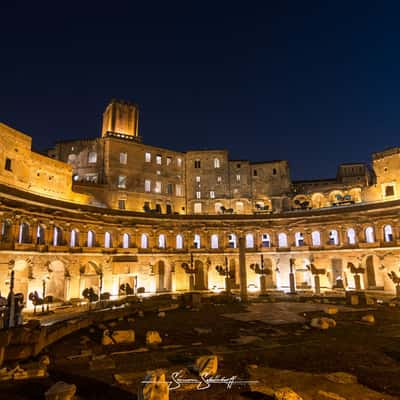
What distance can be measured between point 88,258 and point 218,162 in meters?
28.5

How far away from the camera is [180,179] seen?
5362 cm

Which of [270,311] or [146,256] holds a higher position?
[146,256]

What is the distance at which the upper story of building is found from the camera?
4312 cm

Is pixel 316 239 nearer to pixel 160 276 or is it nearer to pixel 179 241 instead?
pixel 179 241

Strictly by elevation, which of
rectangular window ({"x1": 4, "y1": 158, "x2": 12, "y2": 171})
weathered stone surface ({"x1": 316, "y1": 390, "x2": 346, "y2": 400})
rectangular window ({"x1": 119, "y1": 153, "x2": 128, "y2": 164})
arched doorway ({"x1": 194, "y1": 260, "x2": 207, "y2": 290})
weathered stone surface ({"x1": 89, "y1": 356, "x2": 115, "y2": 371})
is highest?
rectangular window ({"x1": 119, "y1": 153, "x2": 128, "y2": 164})

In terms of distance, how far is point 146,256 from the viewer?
38.6 metres

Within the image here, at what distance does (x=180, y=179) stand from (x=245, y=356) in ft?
141

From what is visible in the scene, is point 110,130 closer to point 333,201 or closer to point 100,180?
point 100,180

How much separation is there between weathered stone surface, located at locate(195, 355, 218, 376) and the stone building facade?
21.6 m

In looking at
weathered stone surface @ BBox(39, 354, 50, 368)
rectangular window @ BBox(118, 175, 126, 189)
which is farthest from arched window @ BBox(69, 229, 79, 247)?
weathered stone surface @ BBox(39, 354, 50, 368)

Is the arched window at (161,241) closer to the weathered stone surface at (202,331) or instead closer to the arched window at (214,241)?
the arched window at (214,241)

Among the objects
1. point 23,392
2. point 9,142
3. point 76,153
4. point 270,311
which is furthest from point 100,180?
point 23,392

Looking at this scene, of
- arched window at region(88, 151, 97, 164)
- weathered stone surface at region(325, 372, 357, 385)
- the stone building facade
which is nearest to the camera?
weathered stone surface at region(325, 372, 357, 385)

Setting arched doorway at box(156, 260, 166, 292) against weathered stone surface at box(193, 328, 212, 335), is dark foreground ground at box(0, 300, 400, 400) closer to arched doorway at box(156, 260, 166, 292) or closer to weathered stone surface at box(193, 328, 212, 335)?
weathered stone surface at box(193, 328, 212, 335)
